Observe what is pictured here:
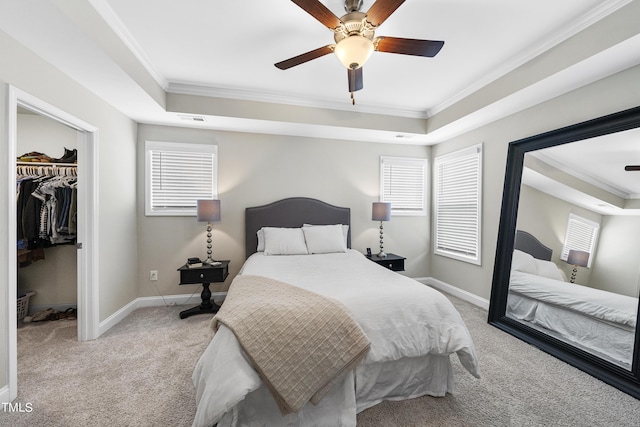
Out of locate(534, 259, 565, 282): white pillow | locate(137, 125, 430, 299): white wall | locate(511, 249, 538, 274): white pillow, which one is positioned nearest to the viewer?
locate(534, 259, 565, 282): white pillow

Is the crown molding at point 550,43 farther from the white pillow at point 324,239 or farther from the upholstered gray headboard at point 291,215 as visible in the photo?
the white pillow at point 324,239

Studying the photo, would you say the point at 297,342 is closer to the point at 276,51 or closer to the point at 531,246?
the point at 276,51

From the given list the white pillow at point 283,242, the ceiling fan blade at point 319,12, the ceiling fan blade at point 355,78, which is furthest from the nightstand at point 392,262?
the ceiling fan blade at point 319,12

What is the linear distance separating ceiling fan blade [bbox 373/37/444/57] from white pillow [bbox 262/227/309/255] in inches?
89.4

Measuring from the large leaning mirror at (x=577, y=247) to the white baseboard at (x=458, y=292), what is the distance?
0.41 meters

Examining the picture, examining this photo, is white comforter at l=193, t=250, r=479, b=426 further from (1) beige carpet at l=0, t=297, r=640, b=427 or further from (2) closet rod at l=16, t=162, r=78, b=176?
(2) closet rod at l=16, t=162, r=78, b=176

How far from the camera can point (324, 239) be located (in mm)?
3504

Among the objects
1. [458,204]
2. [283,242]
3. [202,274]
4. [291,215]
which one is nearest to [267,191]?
[291,215]

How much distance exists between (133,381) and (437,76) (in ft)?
12.7

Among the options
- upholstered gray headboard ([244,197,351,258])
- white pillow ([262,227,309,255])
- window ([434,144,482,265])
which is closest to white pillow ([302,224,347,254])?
white pillow ([262,227,309,255])

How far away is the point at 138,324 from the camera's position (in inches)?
118

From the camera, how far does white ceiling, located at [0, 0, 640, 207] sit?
184cm

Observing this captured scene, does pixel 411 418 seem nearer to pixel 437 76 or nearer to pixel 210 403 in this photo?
pixel 210 403

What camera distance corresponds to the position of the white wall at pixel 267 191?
3.56 m
